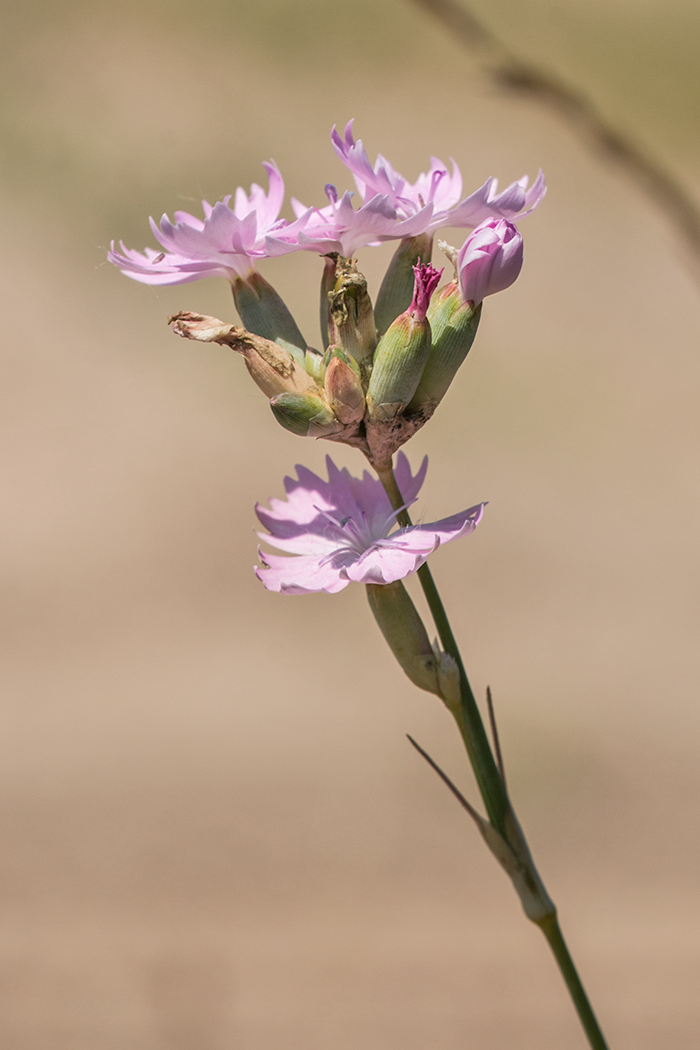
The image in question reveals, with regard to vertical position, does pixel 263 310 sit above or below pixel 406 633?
above

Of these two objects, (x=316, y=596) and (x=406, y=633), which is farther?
(x=316, y=596)

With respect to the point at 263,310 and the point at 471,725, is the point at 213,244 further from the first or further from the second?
the point at 471,725

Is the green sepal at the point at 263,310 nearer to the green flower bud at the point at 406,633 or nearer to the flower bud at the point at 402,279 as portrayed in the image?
the flower bud at the point at 402,279

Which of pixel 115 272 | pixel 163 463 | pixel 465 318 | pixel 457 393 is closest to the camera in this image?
pixel 465 318

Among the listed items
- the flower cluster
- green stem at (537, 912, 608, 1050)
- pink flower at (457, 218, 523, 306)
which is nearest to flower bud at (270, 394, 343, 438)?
the flower cluster

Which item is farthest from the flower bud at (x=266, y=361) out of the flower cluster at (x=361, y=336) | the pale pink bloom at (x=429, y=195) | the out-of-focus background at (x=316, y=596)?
the out-of-focus background at (x=316, y=596)

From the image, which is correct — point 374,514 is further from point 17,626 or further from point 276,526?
point 17,626

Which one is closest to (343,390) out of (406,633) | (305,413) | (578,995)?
(305,413)

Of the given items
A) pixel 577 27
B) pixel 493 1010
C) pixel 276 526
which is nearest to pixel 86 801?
pixel 493 1010
